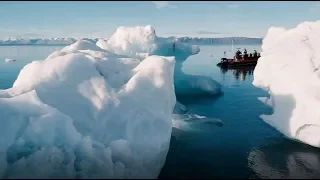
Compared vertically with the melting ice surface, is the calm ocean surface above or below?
below

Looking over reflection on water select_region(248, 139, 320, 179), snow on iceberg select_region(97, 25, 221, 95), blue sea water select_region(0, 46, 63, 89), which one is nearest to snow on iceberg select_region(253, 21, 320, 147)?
reflection on water select_region(248, 139, 320, 179)

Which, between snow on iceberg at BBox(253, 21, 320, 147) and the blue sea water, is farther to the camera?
the blue sea water

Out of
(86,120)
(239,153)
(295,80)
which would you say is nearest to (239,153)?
(239,153)

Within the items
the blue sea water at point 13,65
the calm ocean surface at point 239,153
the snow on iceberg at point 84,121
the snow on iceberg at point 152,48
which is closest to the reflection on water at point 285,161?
the calm ocean surface at point 239,153

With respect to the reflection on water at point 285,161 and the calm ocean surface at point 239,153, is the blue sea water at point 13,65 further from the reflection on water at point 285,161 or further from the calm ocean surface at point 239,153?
the reflection on water at point 285,161

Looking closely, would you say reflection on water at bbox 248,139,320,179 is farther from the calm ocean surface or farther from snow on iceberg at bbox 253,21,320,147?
snow on iceberg at bbox 253,21,320,147

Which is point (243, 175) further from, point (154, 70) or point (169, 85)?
point (154, 70)
